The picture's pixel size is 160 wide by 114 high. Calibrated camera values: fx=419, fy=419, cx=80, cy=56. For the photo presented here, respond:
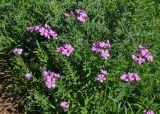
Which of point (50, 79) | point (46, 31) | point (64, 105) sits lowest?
point (64, 105)

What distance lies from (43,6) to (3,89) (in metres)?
1.18

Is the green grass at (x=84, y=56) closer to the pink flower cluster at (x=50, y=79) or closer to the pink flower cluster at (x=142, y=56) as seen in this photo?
the pink flower cluster at (x=50, y=79)

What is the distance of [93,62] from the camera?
4.16 m

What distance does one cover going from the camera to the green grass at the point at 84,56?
4.14 metres

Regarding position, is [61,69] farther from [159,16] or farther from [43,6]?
[159,16]

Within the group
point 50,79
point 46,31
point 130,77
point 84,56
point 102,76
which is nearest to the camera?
point 130,77

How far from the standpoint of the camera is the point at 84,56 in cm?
431

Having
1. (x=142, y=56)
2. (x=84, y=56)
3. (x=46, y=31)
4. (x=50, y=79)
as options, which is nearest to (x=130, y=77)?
(x=142, y=56)

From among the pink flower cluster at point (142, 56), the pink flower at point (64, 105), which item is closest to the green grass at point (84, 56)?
the pink flower at point (64, 105)

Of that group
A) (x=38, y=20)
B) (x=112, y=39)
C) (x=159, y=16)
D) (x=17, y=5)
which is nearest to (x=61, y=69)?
(x=112, y=39)

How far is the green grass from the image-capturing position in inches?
163

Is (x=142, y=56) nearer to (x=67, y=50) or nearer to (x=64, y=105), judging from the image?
(x=67, y=50)

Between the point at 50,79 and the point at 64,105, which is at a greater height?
the point at 50,79

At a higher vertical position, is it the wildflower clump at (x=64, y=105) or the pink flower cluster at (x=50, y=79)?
the pink flower cluster at (x=50, y=79)
